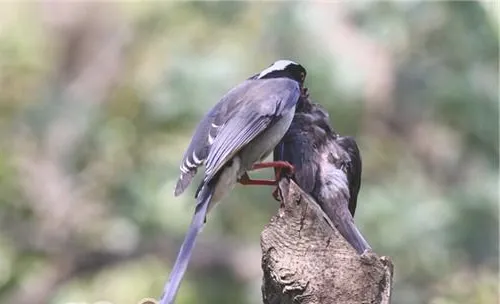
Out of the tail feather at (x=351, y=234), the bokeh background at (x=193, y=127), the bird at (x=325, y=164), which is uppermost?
the bokeh background at (x=193, y=127)

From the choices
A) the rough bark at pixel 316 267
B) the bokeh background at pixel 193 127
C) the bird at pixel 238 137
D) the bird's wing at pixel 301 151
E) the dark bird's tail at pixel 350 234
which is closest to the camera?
the rough bark at pixel 316 267

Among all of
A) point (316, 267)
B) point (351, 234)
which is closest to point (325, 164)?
point (351, 234)

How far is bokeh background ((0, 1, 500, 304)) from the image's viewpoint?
564 cm

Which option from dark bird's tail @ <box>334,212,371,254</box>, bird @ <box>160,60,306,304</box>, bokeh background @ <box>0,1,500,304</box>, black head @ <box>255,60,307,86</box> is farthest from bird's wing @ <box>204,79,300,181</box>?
bokeh background @ <box>0,1,500,304</box>

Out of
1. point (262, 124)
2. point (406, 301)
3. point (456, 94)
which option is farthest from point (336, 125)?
point (262, 124)

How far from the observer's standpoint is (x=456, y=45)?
5.77 m

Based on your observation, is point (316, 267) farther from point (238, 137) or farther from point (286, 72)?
point (286, 72)

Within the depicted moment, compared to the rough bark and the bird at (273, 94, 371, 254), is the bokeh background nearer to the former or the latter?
the bird at (273, 94, 371, 254)

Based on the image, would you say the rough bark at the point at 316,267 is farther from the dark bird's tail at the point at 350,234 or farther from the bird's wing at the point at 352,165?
the bird's wing at the point at 352,165

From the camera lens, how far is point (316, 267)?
2.10 metres

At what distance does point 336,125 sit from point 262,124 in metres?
3.13

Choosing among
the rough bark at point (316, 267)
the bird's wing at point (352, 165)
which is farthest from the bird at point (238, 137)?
the rough bark at point (316, 267)

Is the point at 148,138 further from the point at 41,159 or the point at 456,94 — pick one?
the point at 456,94

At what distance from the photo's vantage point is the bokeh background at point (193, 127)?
18.5ft
